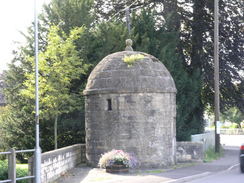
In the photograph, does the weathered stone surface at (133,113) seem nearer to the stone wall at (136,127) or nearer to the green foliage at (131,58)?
the stone wall at (136,127)

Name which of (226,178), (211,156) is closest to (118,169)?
(226,178)

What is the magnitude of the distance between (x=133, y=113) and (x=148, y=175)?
9.66 ft

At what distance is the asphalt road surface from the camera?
14.6 metres

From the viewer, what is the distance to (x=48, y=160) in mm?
14430

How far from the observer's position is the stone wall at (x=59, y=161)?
14.0 metres

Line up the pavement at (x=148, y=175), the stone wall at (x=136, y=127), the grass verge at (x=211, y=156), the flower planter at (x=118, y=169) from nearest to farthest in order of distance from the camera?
the pavement at (x=148, y=175), the flower planter at (x=118, y=169), the stone wall at (x=136, y=127), the grass verge at (x=211, y=156)

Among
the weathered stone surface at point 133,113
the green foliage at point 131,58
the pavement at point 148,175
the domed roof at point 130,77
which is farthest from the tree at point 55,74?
the pavement at point 148,175

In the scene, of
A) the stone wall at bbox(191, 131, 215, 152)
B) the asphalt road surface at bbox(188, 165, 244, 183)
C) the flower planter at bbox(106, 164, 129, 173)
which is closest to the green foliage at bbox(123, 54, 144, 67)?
the flower planter at bbox(106, 164, 129, 173)

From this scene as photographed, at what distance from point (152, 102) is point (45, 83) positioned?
5599mm

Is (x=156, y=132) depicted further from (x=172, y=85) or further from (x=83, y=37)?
(x=83, y=37)

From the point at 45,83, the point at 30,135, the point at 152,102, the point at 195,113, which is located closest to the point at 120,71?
the point at 152,102

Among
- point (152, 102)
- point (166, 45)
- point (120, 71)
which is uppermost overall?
point (166, 45)

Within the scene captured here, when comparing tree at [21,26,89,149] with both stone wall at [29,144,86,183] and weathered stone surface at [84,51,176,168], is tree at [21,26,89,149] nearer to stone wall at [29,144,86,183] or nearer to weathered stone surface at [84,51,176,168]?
weathered stone surface at [84,51,176,168]

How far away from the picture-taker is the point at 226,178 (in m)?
15.3
